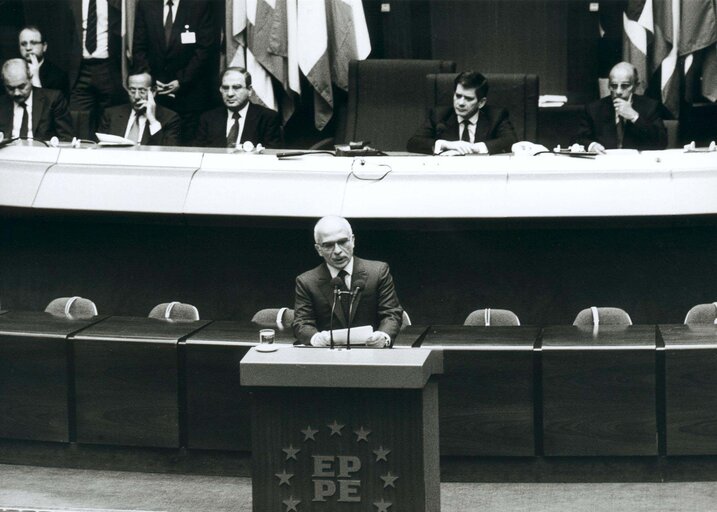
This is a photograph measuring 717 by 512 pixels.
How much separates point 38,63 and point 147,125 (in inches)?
42.7

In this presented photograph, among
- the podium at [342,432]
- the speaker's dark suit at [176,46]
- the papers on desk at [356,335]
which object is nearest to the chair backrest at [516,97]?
the speaker's dark suit at [176,46]

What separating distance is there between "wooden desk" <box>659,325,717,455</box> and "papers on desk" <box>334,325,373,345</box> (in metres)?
1.28

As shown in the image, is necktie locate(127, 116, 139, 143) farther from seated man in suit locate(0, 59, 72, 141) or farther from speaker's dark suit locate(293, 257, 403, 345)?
speaker's dark suit locate(293, 257, 403, 345)

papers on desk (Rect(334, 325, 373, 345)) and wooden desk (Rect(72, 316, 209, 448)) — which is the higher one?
papers on desk (Rect(334, 325, 373, 345))

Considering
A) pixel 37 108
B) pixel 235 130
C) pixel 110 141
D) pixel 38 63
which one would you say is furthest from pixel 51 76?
pixel 110 141

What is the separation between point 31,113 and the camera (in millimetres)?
8289

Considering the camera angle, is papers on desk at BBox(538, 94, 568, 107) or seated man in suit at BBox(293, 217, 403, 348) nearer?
seated man in suit at BBox(293, 217, 403, 348)

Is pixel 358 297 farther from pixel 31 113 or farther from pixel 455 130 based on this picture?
pixel 31 113

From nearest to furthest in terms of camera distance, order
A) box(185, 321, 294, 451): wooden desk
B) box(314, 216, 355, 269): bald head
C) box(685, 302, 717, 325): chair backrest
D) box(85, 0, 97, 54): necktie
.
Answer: box(314, 216, 355, 269): bald head
box(185, 321, 294, 451): wooden desk
box(685, 302, 717, 325): chair backrest
box(85, 0, 97, 54): necktie

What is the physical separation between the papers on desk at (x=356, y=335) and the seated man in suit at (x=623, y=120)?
2.54 meters

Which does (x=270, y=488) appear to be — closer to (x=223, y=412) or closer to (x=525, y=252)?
(x=223, y=412)

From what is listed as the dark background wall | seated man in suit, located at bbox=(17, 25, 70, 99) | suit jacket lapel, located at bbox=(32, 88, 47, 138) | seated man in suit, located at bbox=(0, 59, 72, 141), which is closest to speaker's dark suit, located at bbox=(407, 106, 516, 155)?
the dark background wall

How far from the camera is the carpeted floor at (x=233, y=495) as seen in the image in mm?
5727

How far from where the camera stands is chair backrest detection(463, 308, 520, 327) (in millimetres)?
6332
